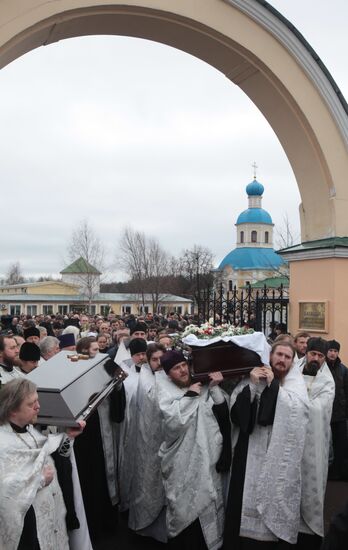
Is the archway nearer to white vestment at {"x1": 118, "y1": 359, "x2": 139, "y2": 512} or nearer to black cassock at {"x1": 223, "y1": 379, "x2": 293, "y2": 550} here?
white vestment at {"x1": 118, "y1": 359, "x2": 139, "y2": 512}

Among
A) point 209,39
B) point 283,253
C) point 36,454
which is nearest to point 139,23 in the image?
point 209,39

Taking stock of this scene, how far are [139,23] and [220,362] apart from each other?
5369 millimetres

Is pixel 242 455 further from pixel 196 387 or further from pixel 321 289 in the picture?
pixel 321 289

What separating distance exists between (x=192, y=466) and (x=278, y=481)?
694mm

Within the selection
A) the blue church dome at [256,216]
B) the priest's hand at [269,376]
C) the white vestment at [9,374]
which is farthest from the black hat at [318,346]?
the blue church dome at [256,216]

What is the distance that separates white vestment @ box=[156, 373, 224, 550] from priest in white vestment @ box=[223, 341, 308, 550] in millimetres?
142

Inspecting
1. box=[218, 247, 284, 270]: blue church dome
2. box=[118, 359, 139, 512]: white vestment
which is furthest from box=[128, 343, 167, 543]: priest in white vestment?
box=[218, 247, 284, 270]: blue church dome

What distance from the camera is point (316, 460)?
15.3ft

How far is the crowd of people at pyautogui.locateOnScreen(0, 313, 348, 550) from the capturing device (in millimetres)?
3510

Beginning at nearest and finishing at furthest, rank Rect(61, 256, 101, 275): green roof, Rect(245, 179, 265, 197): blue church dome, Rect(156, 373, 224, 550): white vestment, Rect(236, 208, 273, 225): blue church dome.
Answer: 1. Rect(156, 373, 224, 550): white vestment
2. Rect(61, 256, 101, 275): green roof
3. Rect(245, 179, 265, 197): blue church dome
4. Rect(236, 208, 273, 225): blue church dome

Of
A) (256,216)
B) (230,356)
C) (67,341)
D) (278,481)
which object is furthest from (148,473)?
(256,216)

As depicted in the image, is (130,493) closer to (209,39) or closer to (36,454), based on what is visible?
(36,454)

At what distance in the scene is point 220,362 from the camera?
470cm

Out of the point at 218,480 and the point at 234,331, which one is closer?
the point at 218,480
